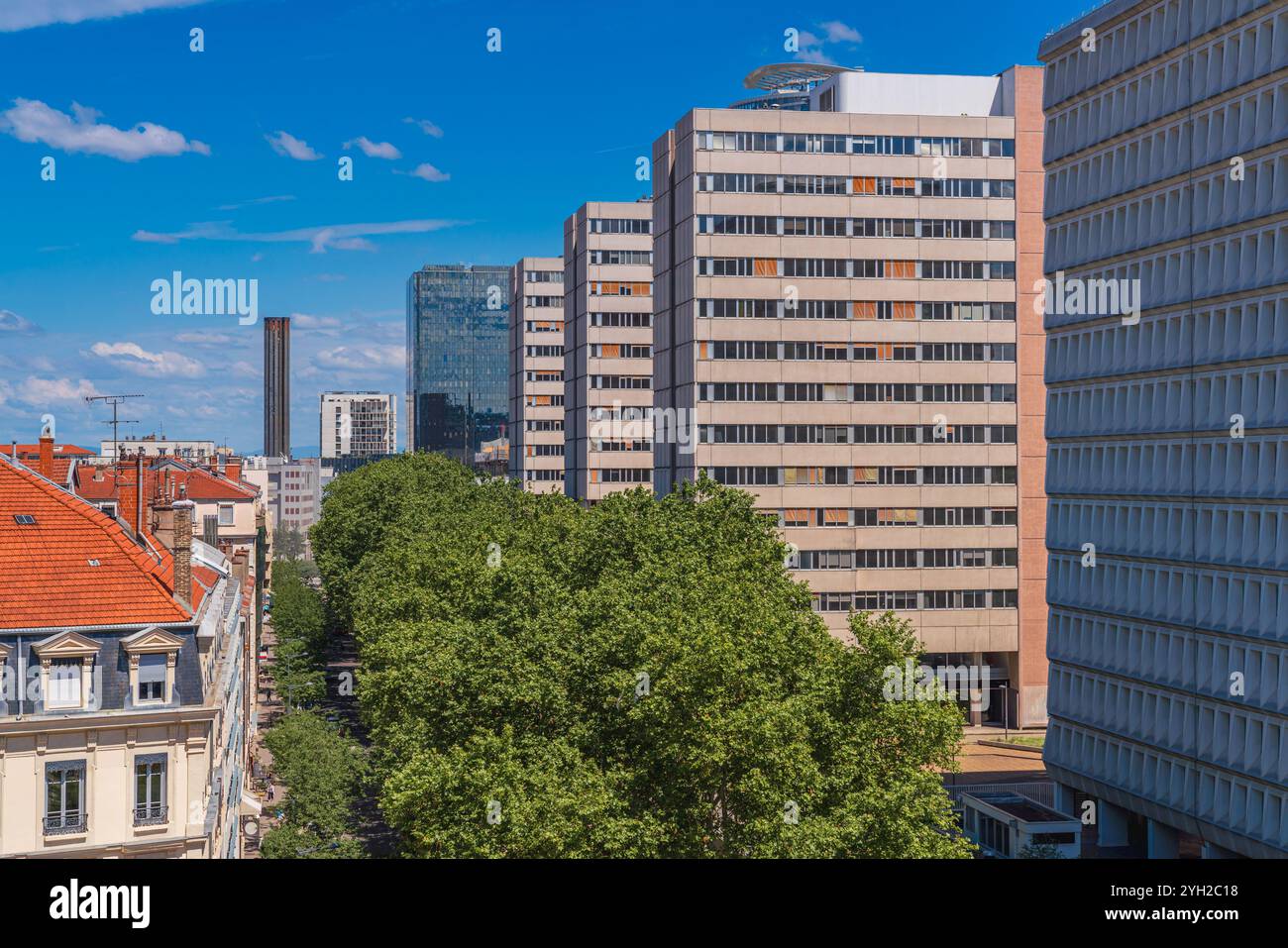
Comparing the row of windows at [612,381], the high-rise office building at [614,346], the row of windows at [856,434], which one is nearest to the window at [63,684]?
the row of windows at [856,434]

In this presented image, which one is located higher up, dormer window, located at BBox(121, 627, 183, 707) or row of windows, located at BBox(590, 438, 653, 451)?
row of windows, located at BBox(590, 438, 653, 451)

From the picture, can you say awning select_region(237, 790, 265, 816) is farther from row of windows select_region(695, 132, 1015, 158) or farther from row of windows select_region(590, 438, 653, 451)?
row of windows select_region(590, 438, 653, 451)

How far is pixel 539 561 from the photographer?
179 feet

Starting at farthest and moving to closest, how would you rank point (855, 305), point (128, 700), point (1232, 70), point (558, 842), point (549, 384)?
point (549, 384), point (855, 305), point (1232, 70), point (128, 700), point (558, 842)

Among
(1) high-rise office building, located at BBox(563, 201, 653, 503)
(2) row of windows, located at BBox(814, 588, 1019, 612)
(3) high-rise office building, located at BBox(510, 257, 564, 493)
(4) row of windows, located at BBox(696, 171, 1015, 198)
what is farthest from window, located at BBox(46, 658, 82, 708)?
(3) high-rise office building, located at BBox(510, 257, 564, 493)

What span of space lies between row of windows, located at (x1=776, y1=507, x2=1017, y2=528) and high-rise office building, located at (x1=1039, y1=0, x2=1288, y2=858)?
2223 cm

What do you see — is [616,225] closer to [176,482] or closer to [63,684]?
[176,482]

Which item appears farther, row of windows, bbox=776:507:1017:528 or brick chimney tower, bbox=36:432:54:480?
row of windows, bbox=776:507:1017:528

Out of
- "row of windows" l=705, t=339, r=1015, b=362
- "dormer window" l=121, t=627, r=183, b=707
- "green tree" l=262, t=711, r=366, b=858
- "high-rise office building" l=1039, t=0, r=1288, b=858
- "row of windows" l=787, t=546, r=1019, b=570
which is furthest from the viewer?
"row of windows" l=705, t=339, r=1015, b=362

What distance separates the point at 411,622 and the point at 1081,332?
34238mm

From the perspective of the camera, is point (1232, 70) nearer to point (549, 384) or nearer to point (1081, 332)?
point (1081, 332)

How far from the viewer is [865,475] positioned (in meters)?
87.9

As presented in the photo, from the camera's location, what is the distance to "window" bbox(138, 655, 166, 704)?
1364 inches
